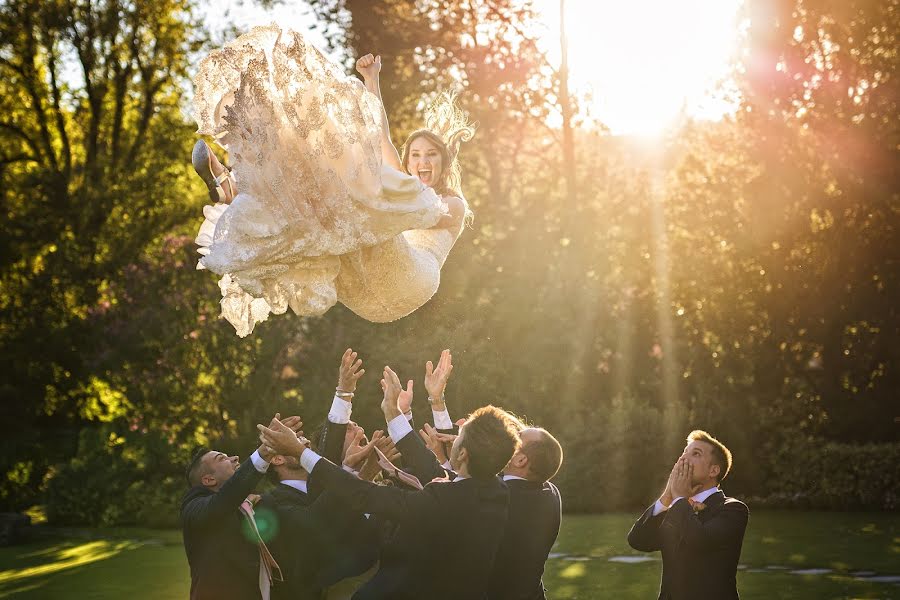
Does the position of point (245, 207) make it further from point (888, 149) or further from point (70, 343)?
point (70, 343)

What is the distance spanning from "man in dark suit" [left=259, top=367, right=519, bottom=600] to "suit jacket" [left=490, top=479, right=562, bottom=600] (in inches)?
18.3

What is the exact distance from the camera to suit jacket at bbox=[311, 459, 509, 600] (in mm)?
4184

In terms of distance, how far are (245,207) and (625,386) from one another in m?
12.2

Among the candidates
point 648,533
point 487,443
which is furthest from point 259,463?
point 648,533

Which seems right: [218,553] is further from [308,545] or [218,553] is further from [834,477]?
[834,477]

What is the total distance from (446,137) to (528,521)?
1.82 meters

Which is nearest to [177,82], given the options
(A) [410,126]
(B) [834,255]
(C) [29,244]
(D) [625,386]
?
(C) [29,244]

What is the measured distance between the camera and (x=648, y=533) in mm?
5195

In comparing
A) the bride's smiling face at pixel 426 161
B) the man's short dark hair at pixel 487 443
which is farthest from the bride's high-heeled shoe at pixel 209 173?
the man's short dark hair at pixel 487 443

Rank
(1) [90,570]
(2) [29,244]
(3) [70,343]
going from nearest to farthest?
(1) [90,570] → (3) [70,343] → (2) [29,244]

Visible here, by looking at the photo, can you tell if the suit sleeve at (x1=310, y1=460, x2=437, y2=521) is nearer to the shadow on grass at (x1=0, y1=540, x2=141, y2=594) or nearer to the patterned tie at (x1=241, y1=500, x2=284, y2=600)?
the patterned tie at (x1=241, y1=500, x2=284, y2=600)

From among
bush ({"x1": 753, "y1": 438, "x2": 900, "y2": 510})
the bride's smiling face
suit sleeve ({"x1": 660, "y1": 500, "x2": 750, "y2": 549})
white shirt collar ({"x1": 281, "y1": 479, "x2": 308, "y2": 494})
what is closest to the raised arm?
white shirt collar ({"x1": 281, "y1": 479, "x2": 308, "y2": 494})

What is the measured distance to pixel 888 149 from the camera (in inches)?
586

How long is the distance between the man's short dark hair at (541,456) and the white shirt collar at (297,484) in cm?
99
